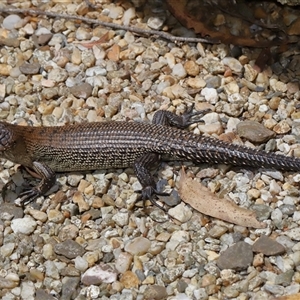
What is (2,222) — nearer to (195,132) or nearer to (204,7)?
(195,132)

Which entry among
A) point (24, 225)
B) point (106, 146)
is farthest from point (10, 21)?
point (24, 225)

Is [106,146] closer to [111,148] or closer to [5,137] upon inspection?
[111,148]

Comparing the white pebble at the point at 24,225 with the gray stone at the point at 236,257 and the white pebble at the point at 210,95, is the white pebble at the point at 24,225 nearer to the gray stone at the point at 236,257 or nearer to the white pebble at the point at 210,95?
the gray stone at the point at 236,257

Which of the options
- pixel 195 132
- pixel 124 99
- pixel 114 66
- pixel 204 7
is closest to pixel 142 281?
pixel 195 132

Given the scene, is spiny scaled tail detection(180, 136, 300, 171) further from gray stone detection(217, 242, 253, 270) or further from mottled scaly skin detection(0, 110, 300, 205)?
gray stone detection(217, 242, 253, 270)

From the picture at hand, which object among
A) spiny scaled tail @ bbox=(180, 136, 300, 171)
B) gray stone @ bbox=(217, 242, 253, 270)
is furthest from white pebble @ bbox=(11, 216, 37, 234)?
gray stone @ bbox=(217, 242, 253, 270)

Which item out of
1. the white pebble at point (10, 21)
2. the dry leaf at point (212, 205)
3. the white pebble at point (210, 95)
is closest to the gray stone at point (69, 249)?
the dry leaf at point (212, 205)
